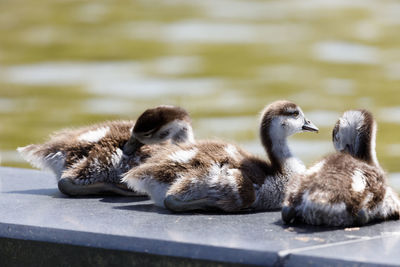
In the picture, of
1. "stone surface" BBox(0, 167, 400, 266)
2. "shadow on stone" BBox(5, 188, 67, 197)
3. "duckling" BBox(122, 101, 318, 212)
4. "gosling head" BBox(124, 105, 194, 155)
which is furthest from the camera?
"shadow on stone" BBox(5, 188, 67, 197)

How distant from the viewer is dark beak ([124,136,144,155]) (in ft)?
17.5

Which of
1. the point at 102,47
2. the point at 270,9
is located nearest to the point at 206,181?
the point at 102,47

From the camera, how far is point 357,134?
488cm

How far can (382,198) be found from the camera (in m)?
4.57

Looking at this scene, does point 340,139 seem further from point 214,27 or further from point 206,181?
point 214,27

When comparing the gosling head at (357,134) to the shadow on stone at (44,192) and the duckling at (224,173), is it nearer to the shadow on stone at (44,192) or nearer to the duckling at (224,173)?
the duckling at (224,173)

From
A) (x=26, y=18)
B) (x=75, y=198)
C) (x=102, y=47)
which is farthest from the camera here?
(x=26, y=18)

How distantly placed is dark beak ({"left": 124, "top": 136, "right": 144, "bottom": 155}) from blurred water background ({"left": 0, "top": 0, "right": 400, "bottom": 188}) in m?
4.88

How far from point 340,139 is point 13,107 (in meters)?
10.9

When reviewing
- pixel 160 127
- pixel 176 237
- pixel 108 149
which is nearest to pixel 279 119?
pixel 160 127

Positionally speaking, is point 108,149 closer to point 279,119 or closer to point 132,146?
point 132,146

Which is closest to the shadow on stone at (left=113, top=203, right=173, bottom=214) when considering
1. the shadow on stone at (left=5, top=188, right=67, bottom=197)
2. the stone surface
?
the stone surface

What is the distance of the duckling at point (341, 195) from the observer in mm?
4367

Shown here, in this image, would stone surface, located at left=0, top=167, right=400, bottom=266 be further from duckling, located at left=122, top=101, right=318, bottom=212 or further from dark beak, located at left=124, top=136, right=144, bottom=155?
dark beak, located at left=124, top=136, right=144, bottom=155
